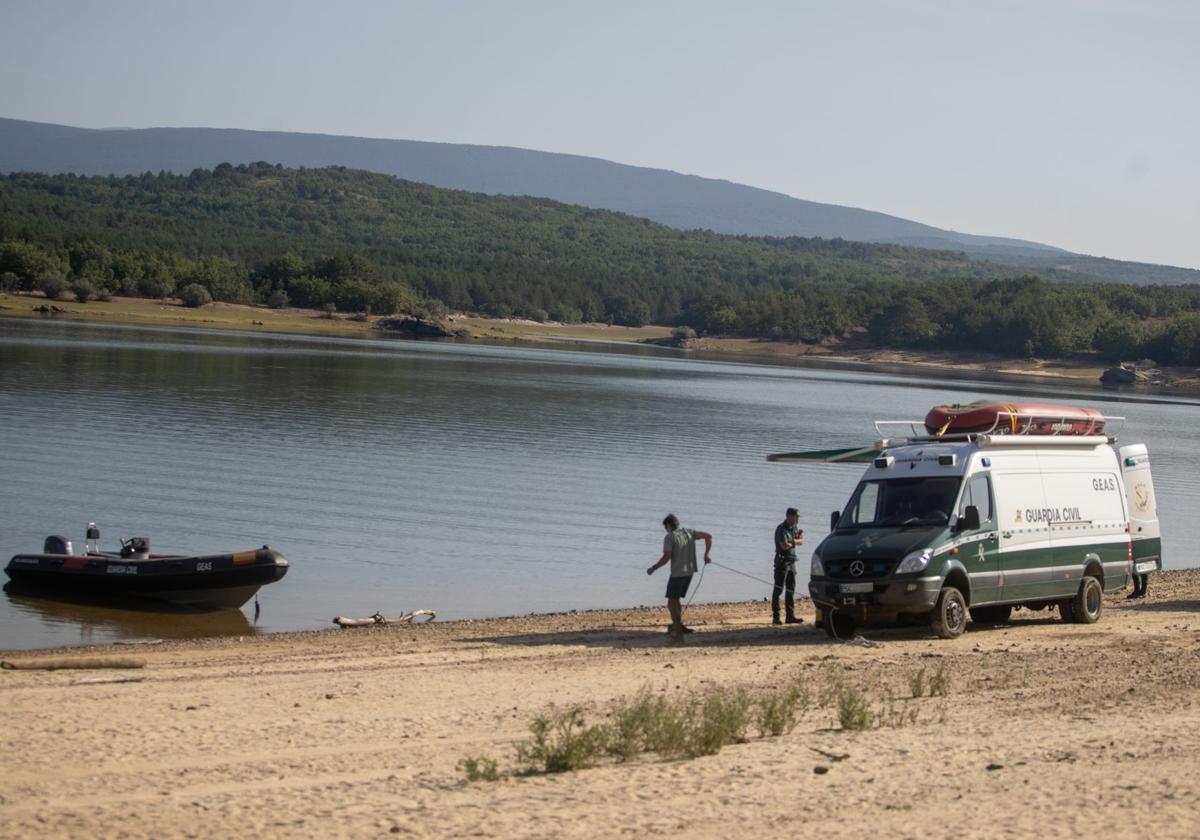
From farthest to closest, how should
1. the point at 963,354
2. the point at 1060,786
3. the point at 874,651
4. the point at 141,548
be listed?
the point at 963,354
the point at 141,548
the point at 874,651
the point at 1060,786

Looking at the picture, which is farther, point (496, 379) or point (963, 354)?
point (963, 354)

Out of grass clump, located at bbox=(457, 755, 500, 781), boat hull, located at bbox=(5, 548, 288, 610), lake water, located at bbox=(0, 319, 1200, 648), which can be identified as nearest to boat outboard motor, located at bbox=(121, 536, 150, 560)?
boat hull, located at bbox=(5, 548, 288, 610)

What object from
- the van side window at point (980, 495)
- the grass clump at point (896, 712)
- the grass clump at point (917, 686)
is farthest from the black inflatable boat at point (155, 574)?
the grass clump at point (896, 712)

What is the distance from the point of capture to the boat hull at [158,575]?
71.5 feet

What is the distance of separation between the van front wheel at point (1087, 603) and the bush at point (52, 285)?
13489 cm

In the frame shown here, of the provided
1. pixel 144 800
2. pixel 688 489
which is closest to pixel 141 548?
pixel 144 800

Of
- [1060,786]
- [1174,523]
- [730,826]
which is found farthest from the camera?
[1174,523]

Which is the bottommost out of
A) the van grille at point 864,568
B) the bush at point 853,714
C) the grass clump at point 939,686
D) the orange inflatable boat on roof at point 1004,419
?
the grass clump at point 939,686

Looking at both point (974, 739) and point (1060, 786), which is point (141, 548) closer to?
Answer: point (974, 739)

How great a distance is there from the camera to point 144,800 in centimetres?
941

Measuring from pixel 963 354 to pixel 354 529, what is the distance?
518ft

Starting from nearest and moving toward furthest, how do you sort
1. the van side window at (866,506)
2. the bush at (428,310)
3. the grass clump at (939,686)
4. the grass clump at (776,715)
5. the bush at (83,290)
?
the grass clump at (776,715) < the grass clump at (939,686) < the van side window at (866,506) < the bush at (83,290) < the bush at (428,310)

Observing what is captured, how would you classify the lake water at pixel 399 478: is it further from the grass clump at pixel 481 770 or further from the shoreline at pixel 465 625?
the grass clump at pixel 481 770

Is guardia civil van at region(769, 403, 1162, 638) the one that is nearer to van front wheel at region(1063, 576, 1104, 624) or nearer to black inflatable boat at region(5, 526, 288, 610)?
van front wheel at region(1063, 576, 1104, 624)
